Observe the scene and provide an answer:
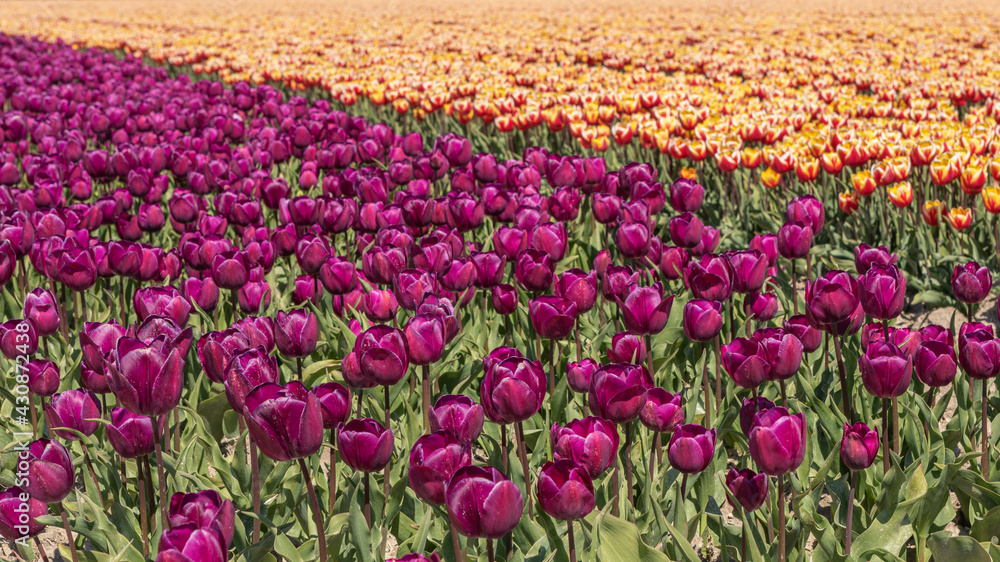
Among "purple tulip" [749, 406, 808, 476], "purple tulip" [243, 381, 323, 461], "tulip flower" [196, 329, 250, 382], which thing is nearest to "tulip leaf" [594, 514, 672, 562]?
"purple tulip" [749, 406, 808, 476]

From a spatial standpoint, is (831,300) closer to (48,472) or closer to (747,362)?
(747,362)

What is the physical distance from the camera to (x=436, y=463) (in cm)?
162

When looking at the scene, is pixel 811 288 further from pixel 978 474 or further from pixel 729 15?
pixel 729 15

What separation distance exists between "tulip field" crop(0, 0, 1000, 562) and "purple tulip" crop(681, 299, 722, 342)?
0.05 ft

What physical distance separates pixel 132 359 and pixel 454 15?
2528 centimetres

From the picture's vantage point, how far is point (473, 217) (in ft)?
11.9

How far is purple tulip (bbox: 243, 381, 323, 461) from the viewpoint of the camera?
1610mm

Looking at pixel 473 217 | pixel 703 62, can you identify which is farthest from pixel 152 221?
pixel 703 62

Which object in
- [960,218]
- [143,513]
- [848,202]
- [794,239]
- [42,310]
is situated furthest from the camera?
[848,202]

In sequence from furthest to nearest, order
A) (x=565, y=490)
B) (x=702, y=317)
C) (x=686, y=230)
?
1. (x=686, y=230)
2. (x=702, y=317)
3. (x=565, y=490)

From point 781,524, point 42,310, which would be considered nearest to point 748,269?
point 781,524

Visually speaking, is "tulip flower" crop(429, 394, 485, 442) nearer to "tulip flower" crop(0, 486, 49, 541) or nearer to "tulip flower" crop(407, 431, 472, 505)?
"tulip flower" crop(407, 431, 472, 505)

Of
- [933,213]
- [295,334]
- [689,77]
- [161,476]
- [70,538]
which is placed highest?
[295,334]

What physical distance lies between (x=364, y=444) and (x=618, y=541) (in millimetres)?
656
